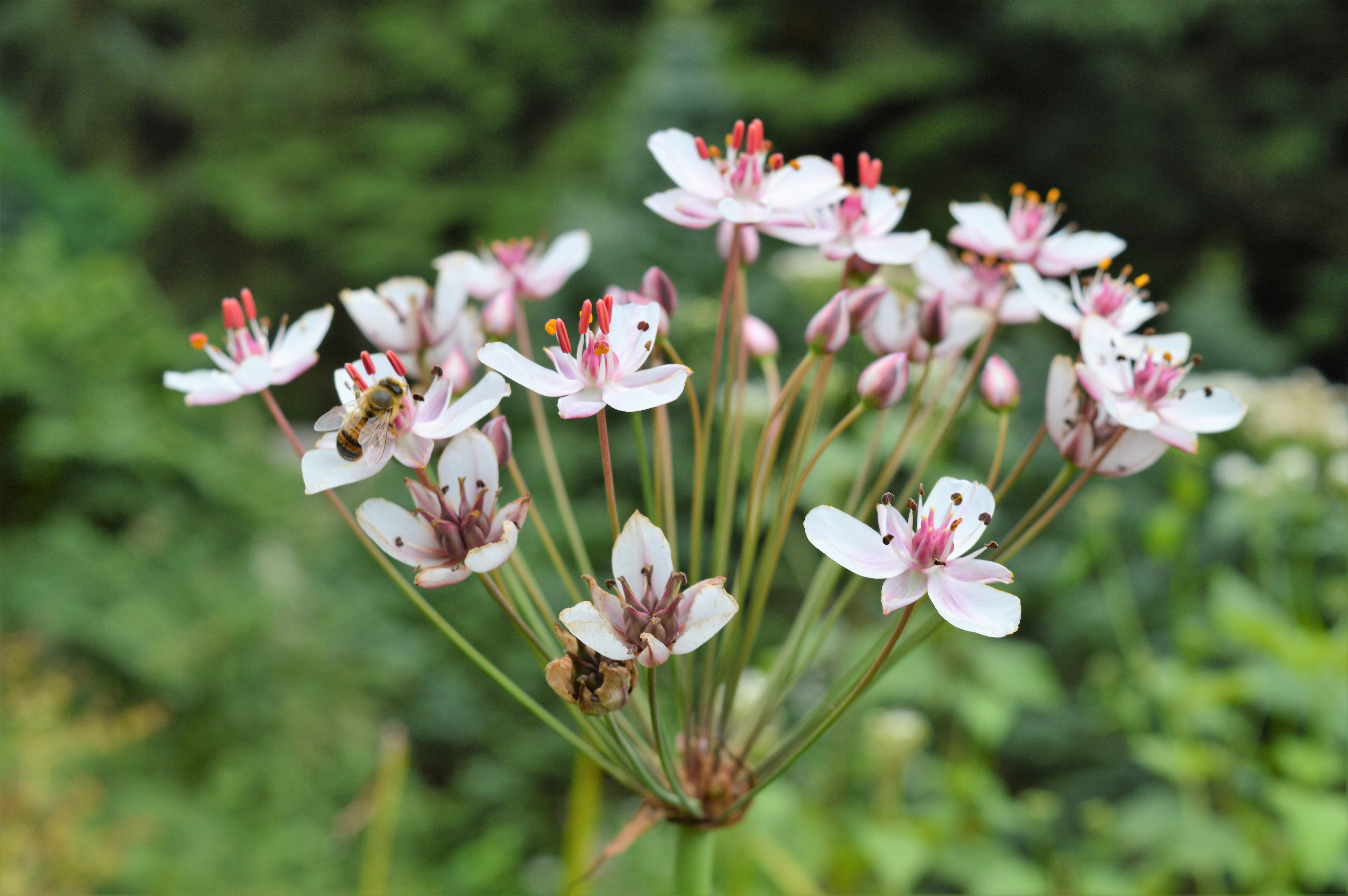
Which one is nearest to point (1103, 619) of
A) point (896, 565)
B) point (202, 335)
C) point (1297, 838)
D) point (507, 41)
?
point (1297, 838)

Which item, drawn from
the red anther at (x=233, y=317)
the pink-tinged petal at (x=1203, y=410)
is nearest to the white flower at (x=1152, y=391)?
the pink-tinged petal at (x=1203, y=410)

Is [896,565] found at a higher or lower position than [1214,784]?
higher

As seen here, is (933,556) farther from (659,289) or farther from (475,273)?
(475,273)

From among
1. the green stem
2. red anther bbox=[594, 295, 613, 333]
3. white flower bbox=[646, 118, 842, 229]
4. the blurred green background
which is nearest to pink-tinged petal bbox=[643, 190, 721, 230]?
white flower bbox=[646, 118, 842, 229]

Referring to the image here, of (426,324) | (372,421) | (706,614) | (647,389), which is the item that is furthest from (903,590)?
(426,324)

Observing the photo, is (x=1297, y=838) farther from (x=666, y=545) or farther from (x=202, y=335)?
(x=202, y=335)

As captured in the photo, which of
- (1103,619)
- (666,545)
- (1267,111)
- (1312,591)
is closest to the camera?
(666,545)

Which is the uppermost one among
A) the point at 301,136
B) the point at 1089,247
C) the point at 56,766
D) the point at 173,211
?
the point at 1089,247

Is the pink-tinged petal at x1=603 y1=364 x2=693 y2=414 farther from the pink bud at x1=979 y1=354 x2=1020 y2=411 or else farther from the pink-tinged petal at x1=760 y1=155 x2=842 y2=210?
the pink bud at x1=979 y1=354 x2=1020 y2=411
